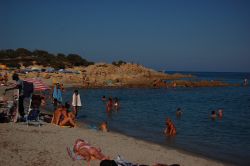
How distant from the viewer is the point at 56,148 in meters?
10.2

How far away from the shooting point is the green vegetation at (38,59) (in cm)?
6525

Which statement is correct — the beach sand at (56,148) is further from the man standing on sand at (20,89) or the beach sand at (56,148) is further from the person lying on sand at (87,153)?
the man standing on sand at (20,89)

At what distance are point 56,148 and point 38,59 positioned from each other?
201 feet

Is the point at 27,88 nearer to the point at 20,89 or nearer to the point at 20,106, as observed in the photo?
the point at 20,89

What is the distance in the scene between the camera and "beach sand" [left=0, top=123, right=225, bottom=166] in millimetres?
9031

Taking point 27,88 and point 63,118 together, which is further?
point 63,118

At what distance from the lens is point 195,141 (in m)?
15.4

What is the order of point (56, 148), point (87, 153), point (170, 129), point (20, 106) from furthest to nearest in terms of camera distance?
point (170, 129), point (20, 106), point (56, 148), point (87, 153)

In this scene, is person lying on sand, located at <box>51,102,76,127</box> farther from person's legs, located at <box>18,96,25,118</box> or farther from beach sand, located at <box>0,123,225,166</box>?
person's legs, located at <box>18,96,25,118</box>

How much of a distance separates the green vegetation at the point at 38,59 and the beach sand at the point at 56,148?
162 ft

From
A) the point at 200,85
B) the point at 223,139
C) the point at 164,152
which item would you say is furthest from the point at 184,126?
the point at 200,85

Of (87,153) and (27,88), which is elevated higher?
(27,88)

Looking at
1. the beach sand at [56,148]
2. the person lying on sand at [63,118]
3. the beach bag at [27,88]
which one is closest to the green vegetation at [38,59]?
the person lying on sand at [63,118]

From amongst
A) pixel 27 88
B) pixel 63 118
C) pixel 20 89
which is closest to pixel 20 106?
pixel 20 89
